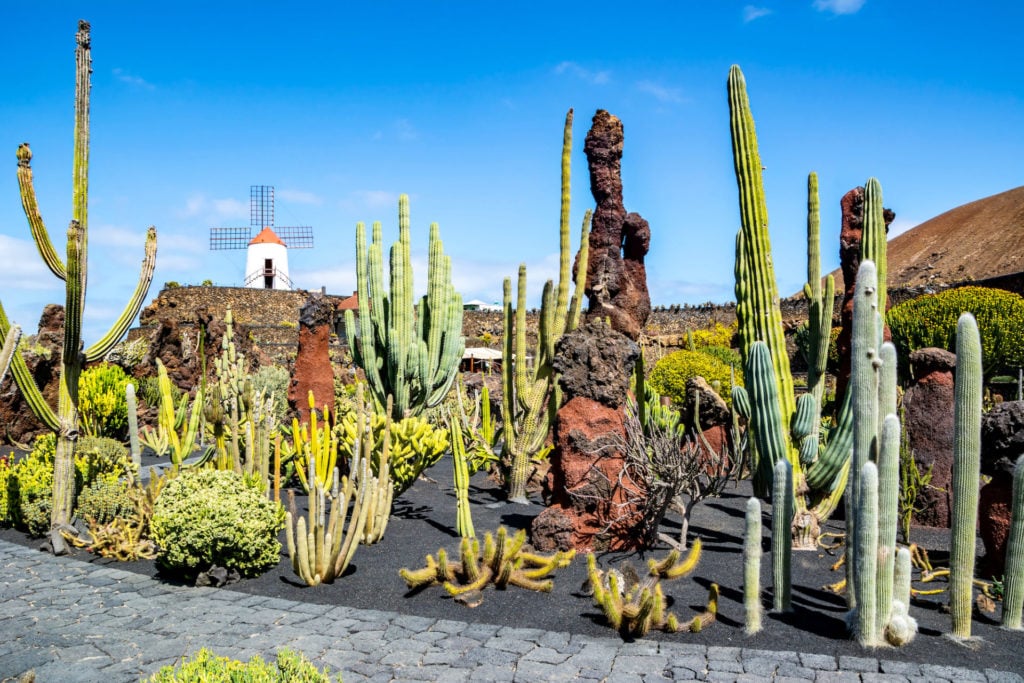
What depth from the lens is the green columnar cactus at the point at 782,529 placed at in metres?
4.58

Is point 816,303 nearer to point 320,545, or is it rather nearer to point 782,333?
point 782,333

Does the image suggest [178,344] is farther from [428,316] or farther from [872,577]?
[872,577]

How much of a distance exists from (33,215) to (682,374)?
1228 cm

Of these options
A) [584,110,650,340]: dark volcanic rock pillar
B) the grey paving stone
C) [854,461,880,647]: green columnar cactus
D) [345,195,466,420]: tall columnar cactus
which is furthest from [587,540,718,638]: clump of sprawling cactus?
[584,110,650,340]: dark volcanic rock pillar

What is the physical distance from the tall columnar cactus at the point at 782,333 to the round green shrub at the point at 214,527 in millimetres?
3603

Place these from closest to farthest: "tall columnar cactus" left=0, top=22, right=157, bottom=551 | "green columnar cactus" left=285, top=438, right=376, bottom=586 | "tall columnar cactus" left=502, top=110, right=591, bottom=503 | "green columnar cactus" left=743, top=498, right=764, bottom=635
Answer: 1. "green columnar cactus" left=743, top=498, right=764, bottom=635
2. "green columnar cactus" left=285, top=438, right=376, bottom=586
3. "tall columnar cactus" left=0, top=22, right=157, bottom=551
4. "tall columnar cactus" left=502, top=110, right=591, bottom=503

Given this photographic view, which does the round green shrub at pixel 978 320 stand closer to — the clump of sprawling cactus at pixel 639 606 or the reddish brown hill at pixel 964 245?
the clump of sprawling cactus at pixel 639 606

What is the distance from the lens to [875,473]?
4.10 m

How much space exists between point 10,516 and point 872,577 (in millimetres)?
7069

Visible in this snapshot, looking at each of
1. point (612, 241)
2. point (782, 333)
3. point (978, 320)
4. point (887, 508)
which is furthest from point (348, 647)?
point (978, 320)

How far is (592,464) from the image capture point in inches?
243

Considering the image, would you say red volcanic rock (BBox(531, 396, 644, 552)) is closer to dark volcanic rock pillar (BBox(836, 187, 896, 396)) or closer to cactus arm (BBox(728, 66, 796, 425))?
cactus arm (BBox(728, 66, 796, 425))

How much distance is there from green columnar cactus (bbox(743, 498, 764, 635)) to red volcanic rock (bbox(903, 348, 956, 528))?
3144 millimetres

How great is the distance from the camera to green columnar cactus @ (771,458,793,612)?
4.58m
